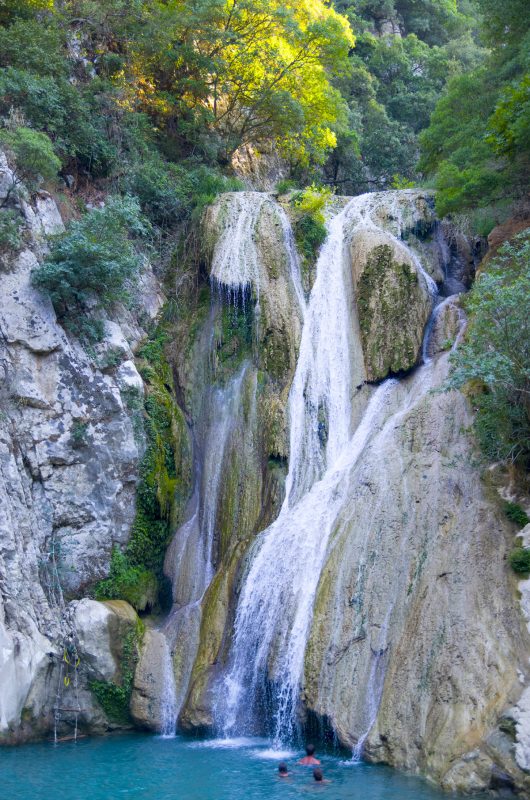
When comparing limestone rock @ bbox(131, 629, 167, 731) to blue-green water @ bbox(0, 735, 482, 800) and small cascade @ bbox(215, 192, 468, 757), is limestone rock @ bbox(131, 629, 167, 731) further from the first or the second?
small cascade @ bbox(215, 192, 468, 757)

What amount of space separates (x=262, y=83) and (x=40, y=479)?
17.5 m

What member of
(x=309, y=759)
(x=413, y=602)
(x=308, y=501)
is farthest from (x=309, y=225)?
(x=309, y=759)

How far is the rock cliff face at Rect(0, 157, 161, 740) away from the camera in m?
14.5

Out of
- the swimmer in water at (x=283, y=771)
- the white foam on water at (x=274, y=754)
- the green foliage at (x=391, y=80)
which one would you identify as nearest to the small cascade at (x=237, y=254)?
the green foliage at (x=391, y=80)

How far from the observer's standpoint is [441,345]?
18109 millimetres

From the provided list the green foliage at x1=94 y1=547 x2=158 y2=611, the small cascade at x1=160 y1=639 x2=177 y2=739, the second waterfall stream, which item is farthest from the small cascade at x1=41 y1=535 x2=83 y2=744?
the second waterfall stream

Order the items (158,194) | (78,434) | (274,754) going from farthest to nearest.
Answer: (158,194)
(78,434)
(274,754)

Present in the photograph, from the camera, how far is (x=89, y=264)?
58.2 feet

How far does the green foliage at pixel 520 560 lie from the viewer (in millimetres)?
12031

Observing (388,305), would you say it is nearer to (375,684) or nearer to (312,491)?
(312,491)

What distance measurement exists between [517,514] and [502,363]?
2772 millimetres

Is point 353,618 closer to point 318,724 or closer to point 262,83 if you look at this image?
point 318,724

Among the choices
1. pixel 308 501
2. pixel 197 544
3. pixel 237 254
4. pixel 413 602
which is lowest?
pixel 413 602

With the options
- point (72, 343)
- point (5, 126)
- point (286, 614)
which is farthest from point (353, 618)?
point (5, 126)
